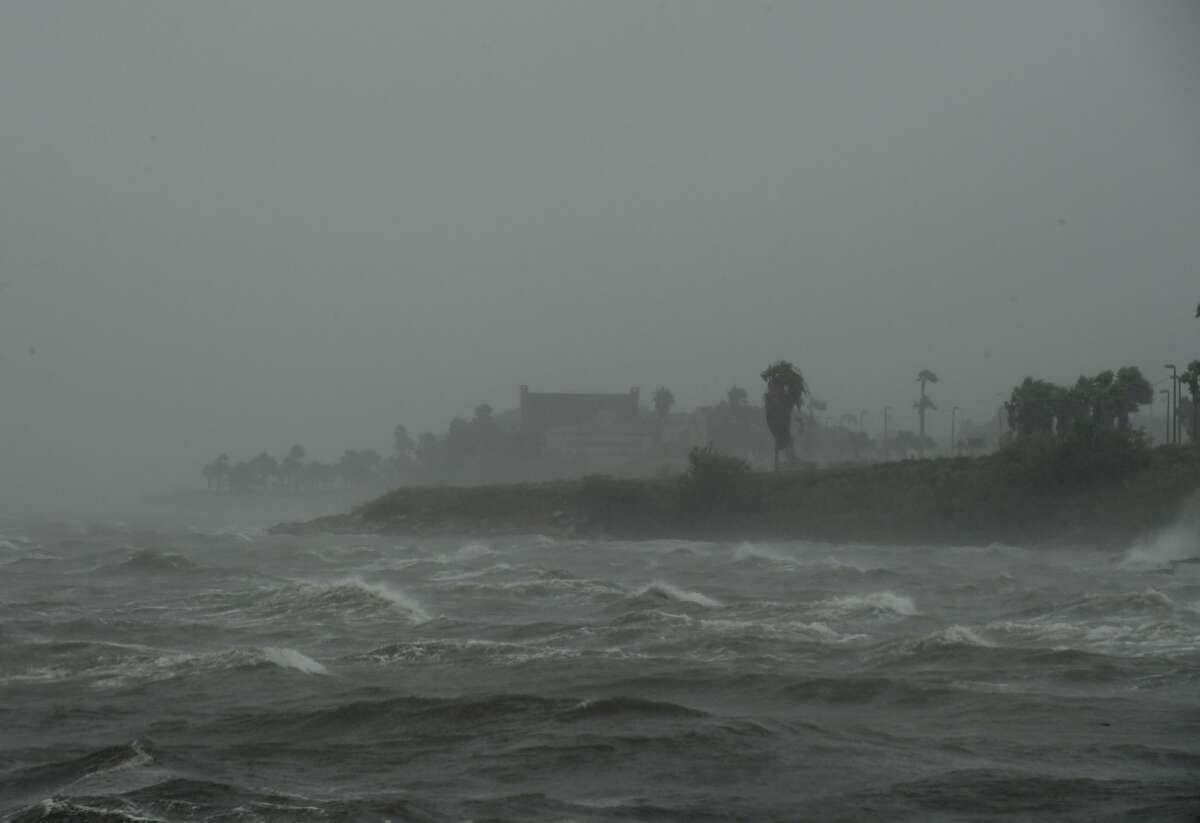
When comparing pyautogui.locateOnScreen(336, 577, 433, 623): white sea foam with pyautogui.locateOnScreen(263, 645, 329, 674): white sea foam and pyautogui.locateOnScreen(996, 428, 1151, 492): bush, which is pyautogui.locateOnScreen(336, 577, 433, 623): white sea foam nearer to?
pyautogui.locateOnScreen(263, 645, 329, 674): white sea foam

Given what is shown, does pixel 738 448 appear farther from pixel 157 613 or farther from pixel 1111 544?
pixel 157 613

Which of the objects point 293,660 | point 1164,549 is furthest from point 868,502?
point 293,660

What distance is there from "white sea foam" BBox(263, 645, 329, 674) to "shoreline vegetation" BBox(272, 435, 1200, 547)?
50.4 m

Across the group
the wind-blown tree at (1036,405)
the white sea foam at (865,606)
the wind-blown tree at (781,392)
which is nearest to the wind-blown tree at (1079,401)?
the wind-blown tree at (1036,405)

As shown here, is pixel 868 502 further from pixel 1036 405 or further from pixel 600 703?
pixel 600 703

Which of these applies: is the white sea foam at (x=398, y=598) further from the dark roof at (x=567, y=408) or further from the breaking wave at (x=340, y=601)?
the dark roof at (x=567, y=408)

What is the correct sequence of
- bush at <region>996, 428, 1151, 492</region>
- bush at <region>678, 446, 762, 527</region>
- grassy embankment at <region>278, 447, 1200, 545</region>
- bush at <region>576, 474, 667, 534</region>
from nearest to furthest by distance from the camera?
grassy embankment at <region>278, 447, 1200, 545</region> < bush at <region>996, 428, 1151, 492</region> < bush at <region>678, 446, 762, 527</region> < bush at <region>576, 474, 667, 534</region>

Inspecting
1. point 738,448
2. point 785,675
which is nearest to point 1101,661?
point 785,675

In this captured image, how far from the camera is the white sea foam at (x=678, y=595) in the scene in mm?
28827

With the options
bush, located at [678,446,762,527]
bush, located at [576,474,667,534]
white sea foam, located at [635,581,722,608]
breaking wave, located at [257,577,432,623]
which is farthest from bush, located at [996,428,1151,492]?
breaking wave, located at [257,577,432,623]

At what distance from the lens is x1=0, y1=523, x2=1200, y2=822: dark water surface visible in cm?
1206

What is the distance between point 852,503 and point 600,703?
208 feet

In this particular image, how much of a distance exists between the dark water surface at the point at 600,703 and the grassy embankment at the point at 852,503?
37110 mm

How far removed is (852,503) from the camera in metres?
78.0
